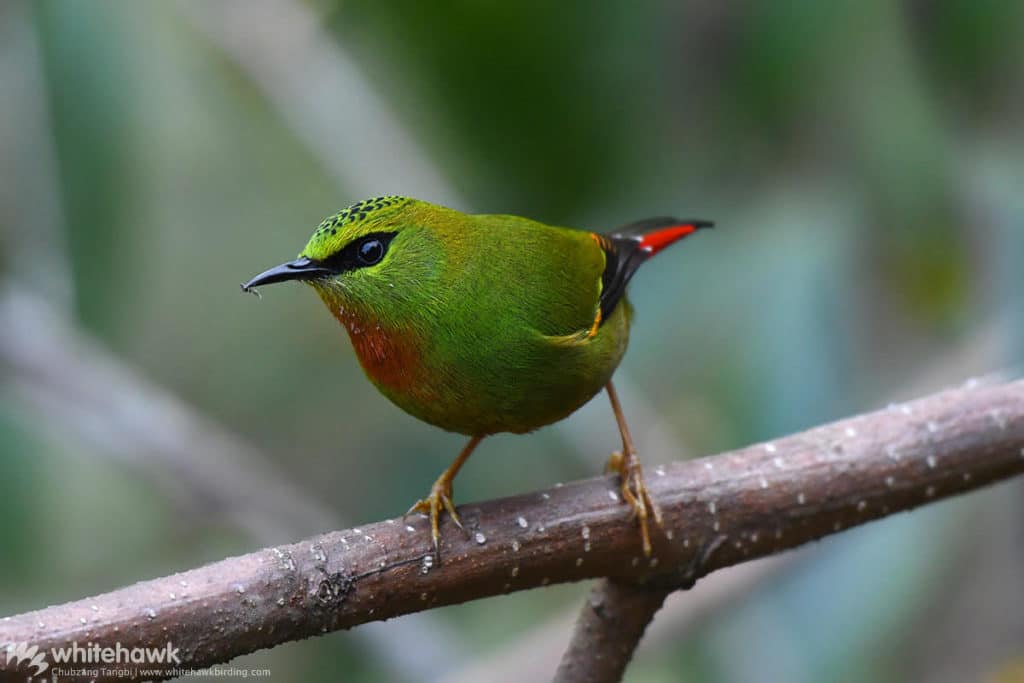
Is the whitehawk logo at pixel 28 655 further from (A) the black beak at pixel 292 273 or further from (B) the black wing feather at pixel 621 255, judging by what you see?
(B) the black wing feather at pixel 621 255

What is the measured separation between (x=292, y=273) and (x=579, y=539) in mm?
962

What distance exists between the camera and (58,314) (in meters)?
5.16

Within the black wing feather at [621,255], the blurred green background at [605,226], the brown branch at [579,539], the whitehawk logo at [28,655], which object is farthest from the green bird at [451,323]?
the blurred green background at [605,226]

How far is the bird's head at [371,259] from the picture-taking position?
112 inches

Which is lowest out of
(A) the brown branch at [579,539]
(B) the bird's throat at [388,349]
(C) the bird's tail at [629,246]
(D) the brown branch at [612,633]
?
(D) the brown branch at [612,633]

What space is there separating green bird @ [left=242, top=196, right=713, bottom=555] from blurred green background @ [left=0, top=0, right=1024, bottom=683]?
1400mm

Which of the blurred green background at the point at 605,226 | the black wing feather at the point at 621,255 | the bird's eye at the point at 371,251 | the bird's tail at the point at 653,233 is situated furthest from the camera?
the blurred green background at the point at 605,226

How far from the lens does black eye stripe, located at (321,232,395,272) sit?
9.45 ft

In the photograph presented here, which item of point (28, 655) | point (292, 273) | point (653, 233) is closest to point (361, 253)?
point (292, 273)

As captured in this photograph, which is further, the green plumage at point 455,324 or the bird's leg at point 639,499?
the green plumage at point 455,324

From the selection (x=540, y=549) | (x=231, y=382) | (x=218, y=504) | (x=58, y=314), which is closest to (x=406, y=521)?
(x=540, y=549)

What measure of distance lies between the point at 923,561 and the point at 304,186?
3.69 metres

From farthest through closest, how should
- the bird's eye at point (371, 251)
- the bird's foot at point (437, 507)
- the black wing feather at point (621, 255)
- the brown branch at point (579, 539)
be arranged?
the black wing feather at point (621, 255), the bird's eye at point (371, 251), the bird's foot at point (437, 507), the brown branch at point (579, 539)

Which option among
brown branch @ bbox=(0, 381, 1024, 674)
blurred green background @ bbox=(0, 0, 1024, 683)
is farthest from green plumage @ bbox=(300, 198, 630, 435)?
blurred green background @ bbox=(0, 0, 1024, 683)
